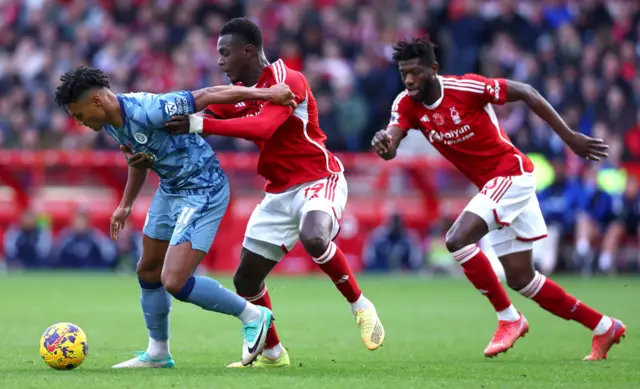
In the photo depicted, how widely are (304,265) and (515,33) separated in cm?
671

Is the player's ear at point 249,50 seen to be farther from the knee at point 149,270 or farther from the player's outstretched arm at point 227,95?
the knee at point 149,270

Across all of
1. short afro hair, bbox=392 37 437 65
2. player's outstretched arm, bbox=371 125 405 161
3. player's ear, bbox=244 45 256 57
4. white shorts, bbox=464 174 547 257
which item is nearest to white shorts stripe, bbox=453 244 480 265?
white shorts, bbox=464 174 547 257

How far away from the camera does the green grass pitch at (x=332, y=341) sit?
698 cm

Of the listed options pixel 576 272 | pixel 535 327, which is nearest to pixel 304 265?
pixel 576 272

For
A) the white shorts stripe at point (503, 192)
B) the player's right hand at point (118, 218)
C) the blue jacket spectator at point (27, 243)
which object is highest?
the player's right hand at point (118, 218)

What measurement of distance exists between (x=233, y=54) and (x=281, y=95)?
0.67 metres

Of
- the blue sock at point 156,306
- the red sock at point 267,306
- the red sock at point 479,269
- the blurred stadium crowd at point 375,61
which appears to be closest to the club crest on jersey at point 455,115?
the red sock at point 479,269

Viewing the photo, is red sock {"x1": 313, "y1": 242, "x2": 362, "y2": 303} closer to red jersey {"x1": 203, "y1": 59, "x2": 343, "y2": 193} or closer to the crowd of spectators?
red jersey {"x1": 203, "y1": 59, "x2": 343, "y2": 193}

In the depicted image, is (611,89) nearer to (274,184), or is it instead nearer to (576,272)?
(576,272)

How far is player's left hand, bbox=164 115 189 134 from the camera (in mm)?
7332

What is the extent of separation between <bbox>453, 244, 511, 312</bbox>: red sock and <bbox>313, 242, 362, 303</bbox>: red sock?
1053 mm

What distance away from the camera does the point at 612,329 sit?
8648 mm

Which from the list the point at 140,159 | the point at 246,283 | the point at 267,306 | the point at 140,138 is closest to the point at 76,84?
the point at 140,138

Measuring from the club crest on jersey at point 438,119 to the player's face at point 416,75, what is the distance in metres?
0.21
